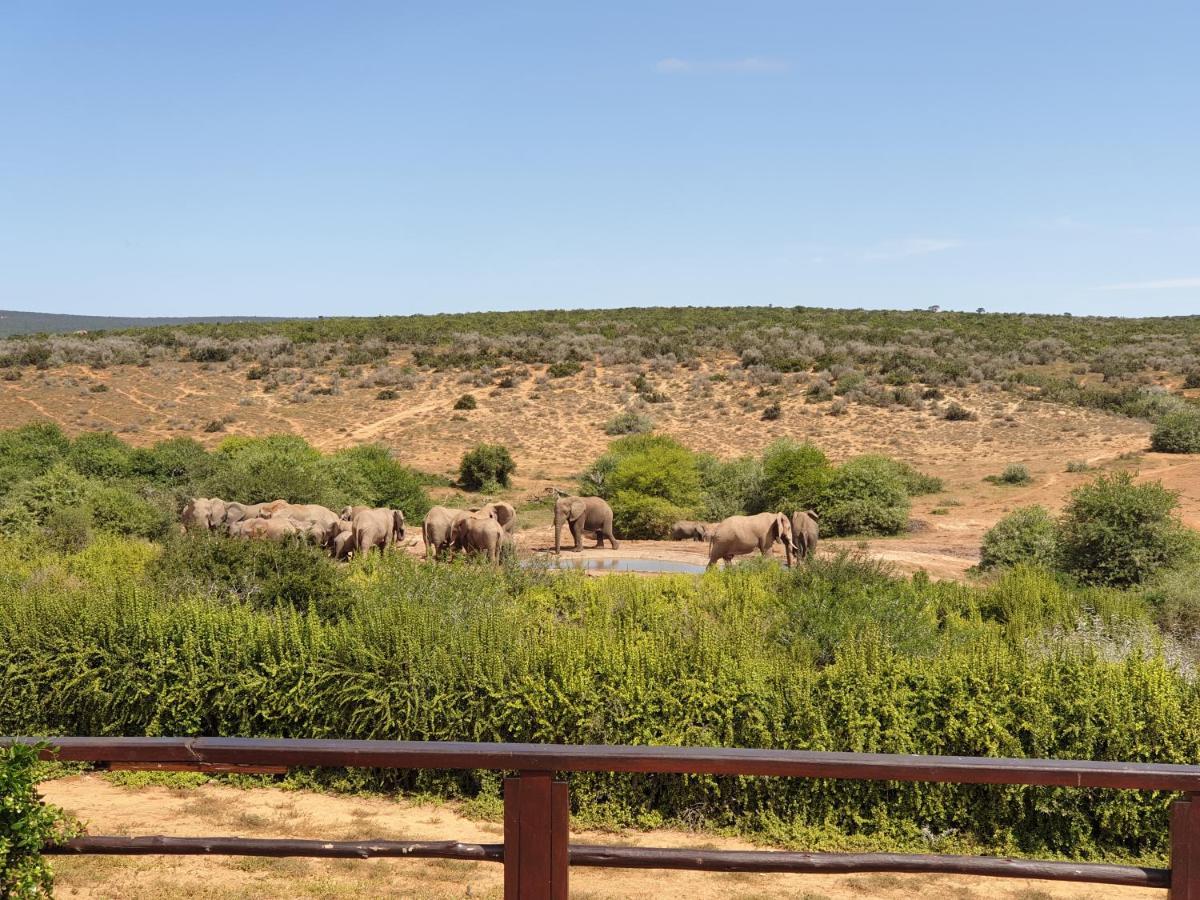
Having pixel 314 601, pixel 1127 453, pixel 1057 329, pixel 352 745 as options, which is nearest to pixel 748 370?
pixel 1127 453

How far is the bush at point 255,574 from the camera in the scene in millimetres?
11586

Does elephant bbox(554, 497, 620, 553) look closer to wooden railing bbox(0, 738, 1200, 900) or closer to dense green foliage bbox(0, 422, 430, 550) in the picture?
dense green foliage bbox(0, 422, 430, 550)

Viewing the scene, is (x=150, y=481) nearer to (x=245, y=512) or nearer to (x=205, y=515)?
(x=205, y=515)

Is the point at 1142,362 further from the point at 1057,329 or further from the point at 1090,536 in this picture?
the point at 1090,536

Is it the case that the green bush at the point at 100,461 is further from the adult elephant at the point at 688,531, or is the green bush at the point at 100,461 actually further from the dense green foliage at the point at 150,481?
the adult elephant at the point at 688,531

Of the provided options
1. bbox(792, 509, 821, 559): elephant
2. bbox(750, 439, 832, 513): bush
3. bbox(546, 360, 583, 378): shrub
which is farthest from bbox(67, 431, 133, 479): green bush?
bbox(546, 360, 583, 378): shrub

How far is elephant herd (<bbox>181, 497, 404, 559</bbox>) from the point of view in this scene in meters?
17.3

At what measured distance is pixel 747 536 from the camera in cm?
1781

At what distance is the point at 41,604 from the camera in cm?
1014

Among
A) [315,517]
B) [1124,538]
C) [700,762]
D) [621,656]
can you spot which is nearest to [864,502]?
[1124,538]

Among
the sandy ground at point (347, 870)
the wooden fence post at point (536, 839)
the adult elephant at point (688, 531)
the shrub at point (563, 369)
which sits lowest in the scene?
the adult elephant at point (688, 531)

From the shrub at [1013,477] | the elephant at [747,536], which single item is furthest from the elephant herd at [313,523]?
the shrub at [1013,477]

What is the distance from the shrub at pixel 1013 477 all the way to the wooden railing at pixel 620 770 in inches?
1212

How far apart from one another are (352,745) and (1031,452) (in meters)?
38.0
